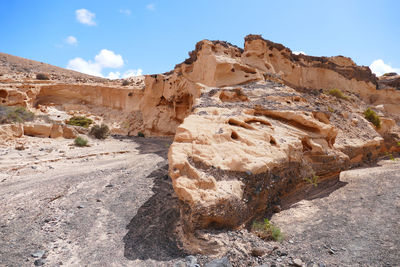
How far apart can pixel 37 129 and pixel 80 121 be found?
6.75m

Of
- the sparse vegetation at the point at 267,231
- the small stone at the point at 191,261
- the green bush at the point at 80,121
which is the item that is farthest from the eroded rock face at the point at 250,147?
the green bush at the point at 80,121

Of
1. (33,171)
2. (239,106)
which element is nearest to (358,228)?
(239,106)

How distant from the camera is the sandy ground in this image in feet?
10.4

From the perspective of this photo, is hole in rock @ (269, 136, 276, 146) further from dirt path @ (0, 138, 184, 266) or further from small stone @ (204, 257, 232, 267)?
small stone @ (204, 257, 232, 267)

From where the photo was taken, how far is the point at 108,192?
5734 millimetres

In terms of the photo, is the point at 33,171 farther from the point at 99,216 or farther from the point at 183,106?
the point at 183,106

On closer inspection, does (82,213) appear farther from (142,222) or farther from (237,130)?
(237,130)

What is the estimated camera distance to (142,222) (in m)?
4.33

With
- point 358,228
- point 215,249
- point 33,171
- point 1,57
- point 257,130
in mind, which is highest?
point 1,57

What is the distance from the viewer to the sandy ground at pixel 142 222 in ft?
10.4

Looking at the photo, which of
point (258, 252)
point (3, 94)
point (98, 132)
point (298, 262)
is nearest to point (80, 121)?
point (98, 132)

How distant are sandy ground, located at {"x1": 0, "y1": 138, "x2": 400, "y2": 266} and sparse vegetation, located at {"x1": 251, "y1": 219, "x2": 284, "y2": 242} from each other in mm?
162

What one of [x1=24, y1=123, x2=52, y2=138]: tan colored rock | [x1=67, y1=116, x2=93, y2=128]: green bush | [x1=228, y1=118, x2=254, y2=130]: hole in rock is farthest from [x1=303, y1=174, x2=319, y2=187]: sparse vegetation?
[x1=67, y1=116, x2=93, y2=128]: green bush

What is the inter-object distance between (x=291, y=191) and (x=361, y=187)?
2.01 metres
